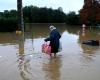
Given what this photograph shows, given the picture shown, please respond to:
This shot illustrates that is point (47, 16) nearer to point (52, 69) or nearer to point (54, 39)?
point (54, 39)

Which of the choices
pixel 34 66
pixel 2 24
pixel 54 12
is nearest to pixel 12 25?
pixel 2 24

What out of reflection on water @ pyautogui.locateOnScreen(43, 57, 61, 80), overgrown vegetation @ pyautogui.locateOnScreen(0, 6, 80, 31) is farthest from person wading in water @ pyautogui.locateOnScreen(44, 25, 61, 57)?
overgrown vegetation @ pyautogui.locateOnScreen(0, 6, 80, 31)

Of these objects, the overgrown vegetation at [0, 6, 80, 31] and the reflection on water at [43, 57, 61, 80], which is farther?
the overgrown vegetation at [0, 6, 80, 31]

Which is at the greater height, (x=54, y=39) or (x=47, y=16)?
(x=47, y=16)

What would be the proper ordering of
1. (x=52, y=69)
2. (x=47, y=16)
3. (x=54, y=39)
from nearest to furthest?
(x=52, y=69)
(x=54, y=39)
(x=47, y=16)

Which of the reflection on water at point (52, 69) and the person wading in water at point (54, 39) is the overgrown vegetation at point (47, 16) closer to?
the person wading in water at point (54, 39)

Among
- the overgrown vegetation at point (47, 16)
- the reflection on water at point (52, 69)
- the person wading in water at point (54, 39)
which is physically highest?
the overgrown vegetation at point (47, 16)

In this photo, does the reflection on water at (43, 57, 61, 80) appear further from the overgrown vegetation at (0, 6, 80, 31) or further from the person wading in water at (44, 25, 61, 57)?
the overgrown vegetation at (0, 6, 80, 31)

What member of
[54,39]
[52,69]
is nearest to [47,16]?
[54,39]

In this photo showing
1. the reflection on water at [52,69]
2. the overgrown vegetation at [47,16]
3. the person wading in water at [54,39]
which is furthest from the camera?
the overgrown vegetation at [47,16]

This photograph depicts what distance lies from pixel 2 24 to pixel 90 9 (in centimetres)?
3116

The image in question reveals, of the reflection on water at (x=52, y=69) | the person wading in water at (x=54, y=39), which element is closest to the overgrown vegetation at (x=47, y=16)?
the person wading in water at (x=54, y=39)

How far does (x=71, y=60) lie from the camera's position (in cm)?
1680

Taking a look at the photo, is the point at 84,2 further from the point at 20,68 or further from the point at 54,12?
the point at 20,68
